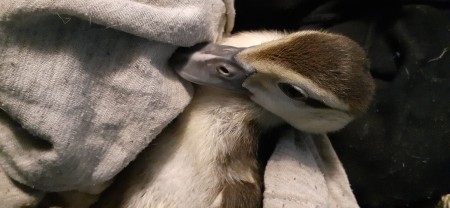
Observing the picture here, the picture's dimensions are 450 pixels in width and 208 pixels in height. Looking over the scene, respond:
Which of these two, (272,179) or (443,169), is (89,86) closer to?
(272,179)

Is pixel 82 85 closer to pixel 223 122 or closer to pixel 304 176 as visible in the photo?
pixel 223 122

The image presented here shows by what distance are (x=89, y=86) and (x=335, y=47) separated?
0.43 m

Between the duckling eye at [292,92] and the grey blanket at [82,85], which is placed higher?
the grey blanket at [82,85]

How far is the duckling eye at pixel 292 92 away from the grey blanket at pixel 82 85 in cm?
18

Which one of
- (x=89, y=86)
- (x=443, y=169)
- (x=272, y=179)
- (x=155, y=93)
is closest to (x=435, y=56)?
(x=443, y=169)

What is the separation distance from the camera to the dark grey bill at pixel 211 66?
83cm

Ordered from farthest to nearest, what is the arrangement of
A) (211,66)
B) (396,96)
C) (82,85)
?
(396,96)
(211,66)
(82,85)

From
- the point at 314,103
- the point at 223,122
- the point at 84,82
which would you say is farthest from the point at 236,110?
the point at 84,82

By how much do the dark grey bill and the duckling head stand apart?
2 centimetres

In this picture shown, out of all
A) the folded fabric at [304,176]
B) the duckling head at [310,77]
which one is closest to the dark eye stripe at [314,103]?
the duckling head at [310,77]

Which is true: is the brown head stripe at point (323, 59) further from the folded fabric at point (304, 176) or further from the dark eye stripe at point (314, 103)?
the folded fabric at point (304, 176)

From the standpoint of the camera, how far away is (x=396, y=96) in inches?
42.3

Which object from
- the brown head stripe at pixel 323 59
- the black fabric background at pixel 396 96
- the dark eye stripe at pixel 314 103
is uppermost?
the brown head stripe at pixel 323 59

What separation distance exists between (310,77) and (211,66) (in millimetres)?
183
